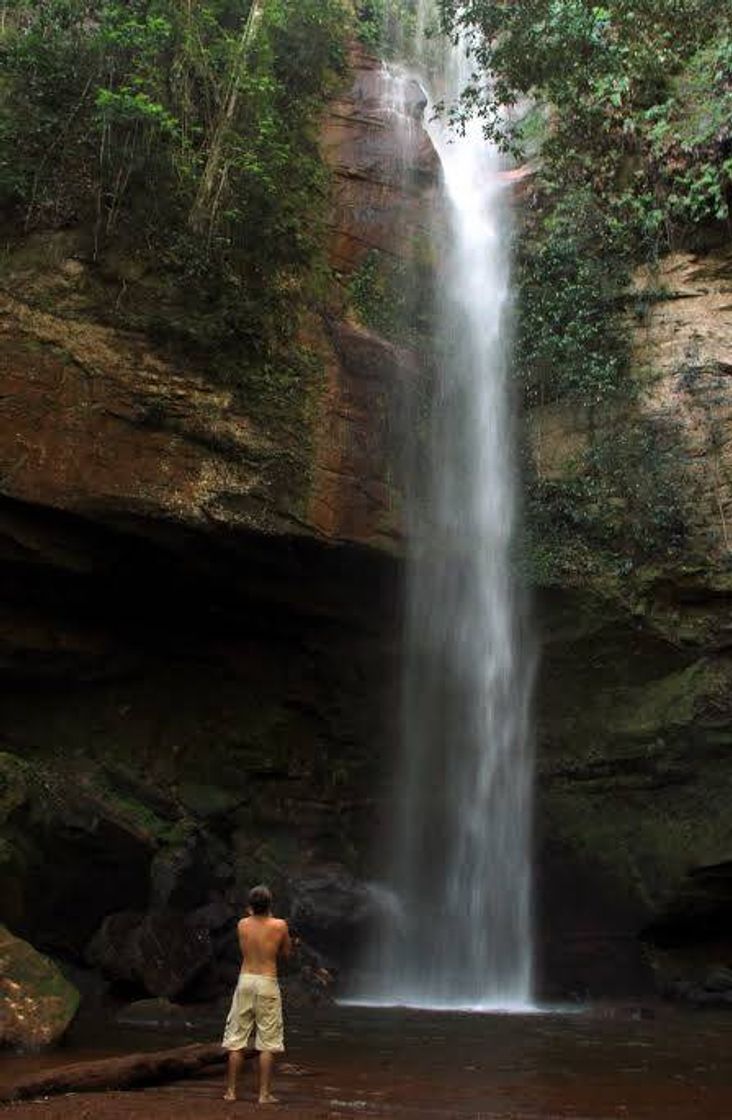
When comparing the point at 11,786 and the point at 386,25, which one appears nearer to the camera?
the point at 11,786

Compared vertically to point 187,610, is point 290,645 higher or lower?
lower

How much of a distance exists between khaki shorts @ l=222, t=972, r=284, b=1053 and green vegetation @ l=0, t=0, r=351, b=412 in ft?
24.6

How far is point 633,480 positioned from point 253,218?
19.6 ft

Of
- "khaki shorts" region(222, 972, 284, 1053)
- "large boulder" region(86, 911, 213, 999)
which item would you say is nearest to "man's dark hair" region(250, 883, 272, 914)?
"khaki shorts" region(222, 972, 284, 1053)

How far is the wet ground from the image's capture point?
5.25m

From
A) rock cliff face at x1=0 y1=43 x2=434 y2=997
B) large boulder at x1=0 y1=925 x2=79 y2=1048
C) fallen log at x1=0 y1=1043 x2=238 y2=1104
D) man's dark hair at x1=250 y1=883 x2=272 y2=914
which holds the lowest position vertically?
fallen log at x1=0 y1=1043 x2=238 y2=1104

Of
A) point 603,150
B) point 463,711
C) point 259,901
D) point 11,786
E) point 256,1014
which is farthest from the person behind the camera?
point 603,150

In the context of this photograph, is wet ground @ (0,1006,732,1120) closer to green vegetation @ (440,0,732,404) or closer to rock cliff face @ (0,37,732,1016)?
rock cliff face @ (0,37,732,1016)

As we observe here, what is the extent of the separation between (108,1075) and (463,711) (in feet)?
26.3

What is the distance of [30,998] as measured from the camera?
7.30m

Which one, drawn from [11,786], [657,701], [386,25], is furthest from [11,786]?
[386,25]

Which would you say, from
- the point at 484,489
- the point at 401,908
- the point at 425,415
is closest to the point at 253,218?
the point at 425,415

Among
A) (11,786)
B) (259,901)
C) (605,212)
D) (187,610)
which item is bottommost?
(259,901)

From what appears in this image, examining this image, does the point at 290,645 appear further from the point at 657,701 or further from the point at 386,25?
the point at 386,25
